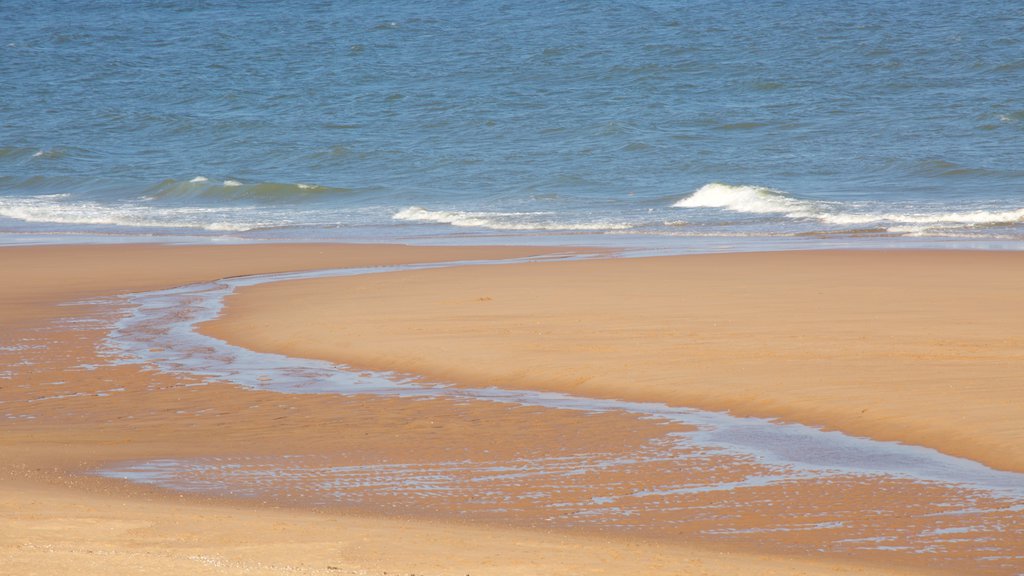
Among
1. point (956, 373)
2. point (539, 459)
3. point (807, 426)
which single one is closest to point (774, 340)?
point (956, 373)

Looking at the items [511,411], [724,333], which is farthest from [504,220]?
[511,411]

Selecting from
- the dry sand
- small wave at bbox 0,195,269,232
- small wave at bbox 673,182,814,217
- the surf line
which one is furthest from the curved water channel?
small wave at bbox 0,195,269,232

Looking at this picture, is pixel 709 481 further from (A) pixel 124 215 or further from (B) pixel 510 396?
(A) pixel 124 215

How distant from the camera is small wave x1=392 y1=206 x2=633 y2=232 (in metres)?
20.6

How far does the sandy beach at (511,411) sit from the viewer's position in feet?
14.1

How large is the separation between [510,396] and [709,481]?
2.24 meters

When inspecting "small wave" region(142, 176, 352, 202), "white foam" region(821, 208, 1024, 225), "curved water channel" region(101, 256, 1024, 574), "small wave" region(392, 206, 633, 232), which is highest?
"small wave" region(142, 176, 352, 202)

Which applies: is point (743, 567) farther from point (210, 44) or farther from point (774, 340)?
point (210, 44)

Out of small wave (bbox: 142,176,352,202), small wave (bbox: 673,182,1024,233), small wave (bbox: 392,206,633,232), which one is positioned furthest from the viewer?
small wave (bbox: 142,176,352,202)

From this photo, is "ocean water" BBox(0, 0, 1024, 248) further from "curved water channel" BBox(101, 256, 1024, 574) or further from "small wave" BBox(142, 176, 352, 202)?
"curved water channel" BBox(101, 256, 1024, 574)

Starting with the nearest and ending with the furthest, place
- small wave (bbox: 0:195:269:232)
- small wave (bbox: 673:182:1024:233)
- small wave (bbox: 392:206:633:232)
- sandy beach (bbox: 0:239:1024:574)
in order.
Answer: sandy beach (bbox: 0:239:1024:574) → small wave (bbox: 673:182:1024:233) → small wave (bbox: 392:206:633:232) → small wave (bbox: 0:195:269:232)

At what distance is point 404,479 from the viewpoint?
18.4 ft

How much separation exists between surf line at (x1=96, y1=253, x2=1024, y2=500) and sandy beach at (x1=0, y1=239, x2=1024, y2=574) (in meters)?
0.16

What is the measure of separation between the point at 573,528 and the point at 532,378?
3.27 meters
